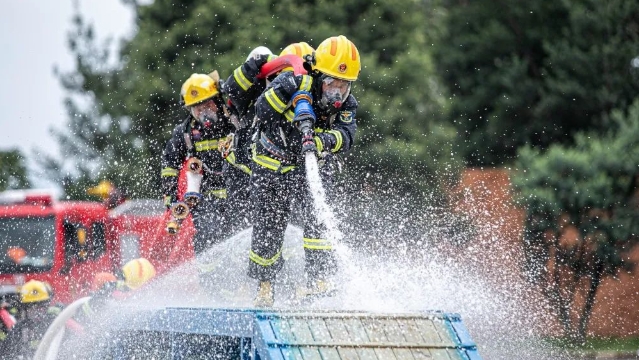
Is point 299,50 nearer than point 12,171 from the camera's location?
Yes

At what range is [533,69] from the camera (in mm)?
32531

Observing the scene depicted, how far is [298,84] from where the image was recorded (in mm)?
9164

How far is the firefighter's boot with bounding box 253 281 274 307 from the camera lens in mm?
9000

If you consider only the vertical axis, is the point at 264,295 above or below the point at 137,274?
below

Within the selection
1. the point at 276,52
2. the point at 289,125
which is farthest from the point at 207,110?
the point at 276,52

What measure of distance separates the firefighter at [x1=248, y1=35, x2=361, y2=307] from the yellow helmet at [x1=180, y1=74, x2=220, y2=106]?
1.59 meters

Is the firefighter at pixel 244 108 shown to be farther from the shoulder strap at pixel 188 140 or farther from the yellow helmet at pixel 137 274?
the yellow helmet at pixel 137 274

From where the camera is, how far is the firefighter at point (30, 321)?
→ 40.7 feet

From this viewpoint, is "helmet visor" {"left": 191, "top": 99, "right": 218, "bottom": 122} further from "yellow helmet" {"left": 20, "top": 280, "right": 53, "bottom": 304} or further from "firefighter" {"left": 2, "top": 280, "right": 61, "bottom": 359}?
"yellow helmet" {"left": 20, "top": 280, "right": 53, "bottom": 304}

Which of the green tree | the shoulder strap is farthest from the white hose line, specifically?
the green tree

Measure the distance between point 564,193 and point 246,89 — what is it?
996 centimetres

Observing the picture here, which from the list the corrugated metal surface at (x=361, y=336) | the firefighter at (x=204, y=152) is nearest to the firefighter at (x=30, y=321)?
the firefighter at (x=204, y=152)

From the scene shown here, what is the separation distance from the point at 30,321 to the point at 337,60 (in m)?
5.61

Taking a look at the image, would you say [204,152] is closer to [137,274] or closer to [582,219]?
[137,274]
